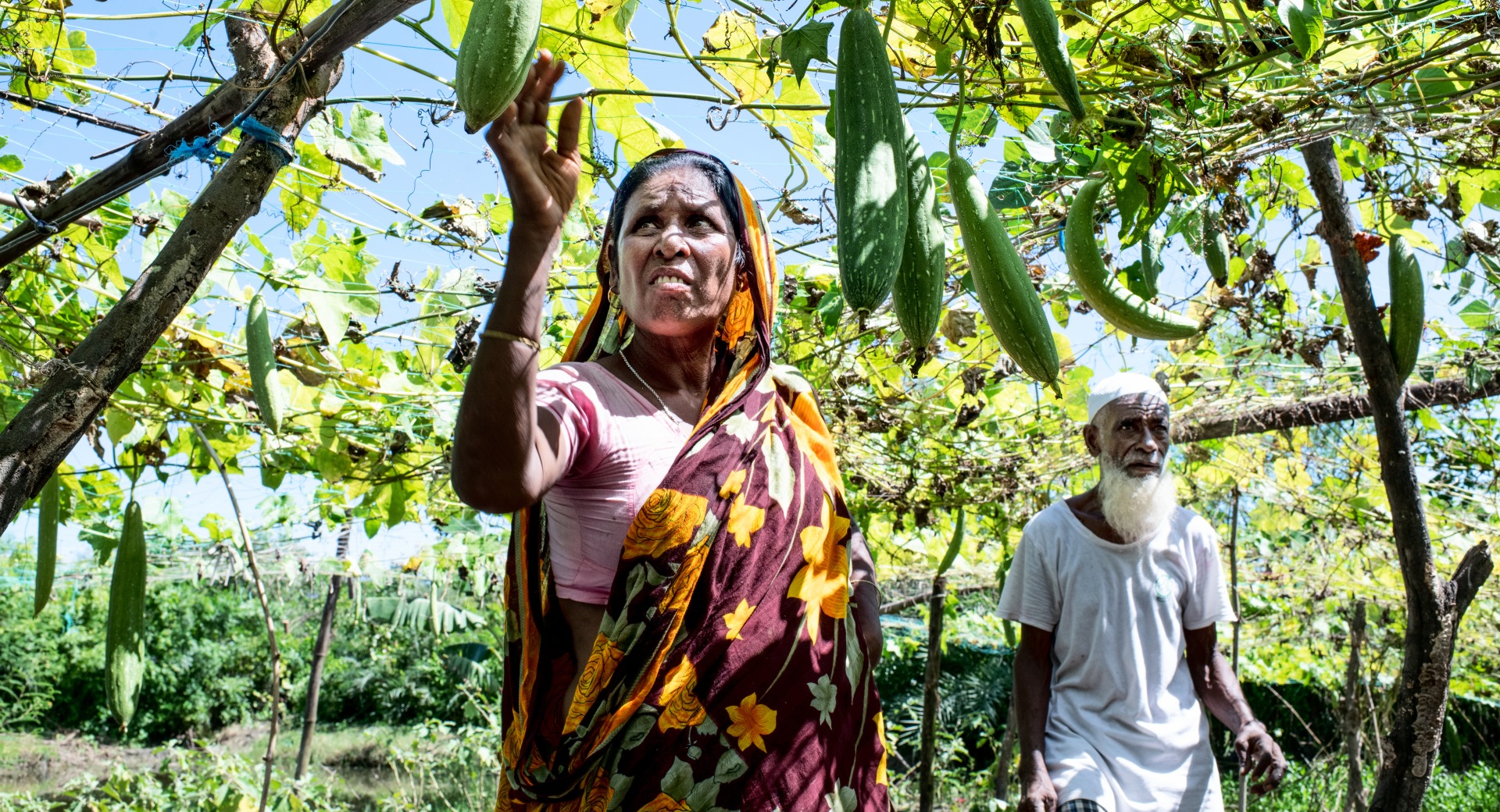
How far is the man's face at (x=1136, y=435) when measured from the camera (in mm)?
3172

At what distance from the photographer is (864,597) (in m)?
1.97

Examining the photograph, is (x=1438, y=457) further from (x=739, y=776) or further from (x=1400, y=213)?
(x=739, y=776)

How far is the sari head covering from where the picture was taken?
151cm

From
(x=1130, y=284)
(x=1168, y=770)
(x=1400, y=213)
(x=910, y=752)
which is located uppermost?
(x=1400, y=213)

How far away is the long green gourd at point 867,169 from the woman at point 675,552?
1.30ft

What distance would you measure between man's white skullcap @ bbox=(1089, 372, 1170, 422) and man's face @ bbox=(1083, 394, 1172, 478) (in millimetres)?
14

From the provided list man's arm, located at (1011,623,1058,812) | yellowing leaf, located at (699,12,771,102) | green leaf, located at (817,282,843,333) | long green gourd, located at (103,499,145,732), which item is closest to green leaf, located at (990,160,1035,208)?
green leaf, located at (817,282,843,333)

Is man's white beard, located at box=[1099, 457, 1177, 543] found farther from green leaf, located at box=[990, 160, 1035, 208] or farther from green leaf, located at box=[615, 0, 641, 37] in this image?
green leaf, located at box=[615, 0, 641, 37]

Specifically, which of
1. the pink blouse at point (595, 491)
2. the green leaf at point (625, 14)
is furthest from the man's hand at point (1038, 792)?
the green leaf at point (625, 14)

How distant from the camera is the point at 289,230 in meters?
3.27

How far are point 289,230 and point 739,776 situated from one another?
2483mm

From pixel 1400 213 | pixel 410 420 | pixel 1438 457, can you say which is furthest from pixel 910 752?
pixel 1400 213

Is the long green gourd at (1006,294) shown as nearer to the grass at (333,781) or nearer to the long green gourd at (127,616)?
the long green gourd at (127,616)

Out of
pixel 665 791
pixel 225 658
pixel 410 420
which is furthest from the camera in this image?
pixel 225 658
